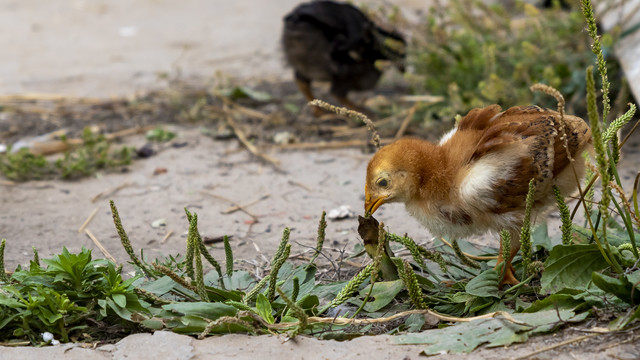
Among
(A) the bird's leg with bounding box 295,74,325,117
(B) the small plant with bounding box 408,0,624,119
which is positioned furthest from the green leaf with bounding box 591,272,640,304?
(A) the bird's leg with bounding box 295,74,325,117

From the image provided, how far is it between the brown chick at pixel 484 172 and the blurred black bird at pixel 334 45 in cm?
318

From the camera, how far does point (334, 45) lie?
5.76m

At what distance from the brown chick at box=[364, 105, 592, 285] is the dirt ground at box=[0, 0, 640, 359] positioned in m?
0.55

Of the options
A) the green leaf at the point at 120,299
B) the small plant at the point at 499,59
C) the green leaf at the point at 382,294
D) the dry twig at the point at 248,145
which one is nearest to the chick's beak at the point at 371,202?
the green leaf at the point at 382,294

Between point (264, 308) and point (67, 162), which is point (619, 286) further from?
point (67, 162)

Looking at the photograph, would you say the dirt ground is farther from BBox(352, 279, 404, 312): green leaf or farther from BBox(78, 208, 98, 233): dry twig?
BBox(352, 279, 404, 312): green leaf

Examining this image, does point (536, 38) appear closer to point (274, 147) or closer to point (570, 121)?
point (274, 147)

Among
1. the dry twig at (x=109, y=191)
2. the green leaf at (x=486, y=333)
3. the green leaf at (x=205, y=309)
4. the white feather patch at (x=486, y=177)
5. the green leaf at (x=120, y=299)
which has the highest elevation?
the white feather patch at (x=486, y=177)

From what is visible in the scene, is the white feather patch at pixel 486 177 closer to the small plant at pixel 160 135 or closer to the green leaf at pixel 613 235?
the green leaf at pixel 613 235

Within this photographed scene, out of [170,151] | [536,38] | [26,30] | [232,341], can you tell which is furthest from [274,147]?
[26,30]

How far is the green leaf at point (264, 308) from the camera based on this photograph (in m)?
2.38

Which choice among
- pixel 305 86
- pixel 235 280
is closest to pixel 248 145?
pixel 305 86

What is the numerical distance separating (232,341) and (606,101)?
58.4 inches

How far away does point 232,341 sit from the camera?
2260 mm
